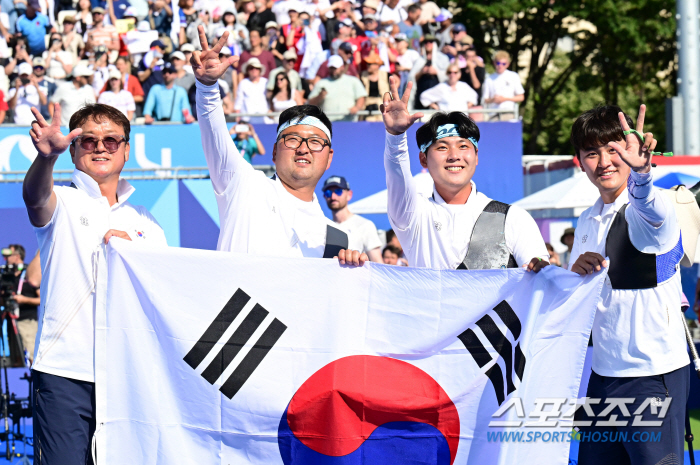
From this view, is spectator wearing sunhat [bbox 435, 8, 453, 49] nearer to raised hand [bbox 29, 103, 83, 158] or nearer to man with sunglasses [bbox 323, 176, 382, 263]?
man with sunglasses [bbox 323, 176, 382, 263]

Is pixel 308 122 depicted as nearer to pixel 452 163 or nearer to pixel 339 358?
pixel 452 163

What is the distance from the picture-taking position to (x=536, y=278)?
412 cm

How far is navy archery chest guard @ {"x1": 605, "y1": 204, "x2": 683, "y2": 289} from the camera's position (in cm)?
396

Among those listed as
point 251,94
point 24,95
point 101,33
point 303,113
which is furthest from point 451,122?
point 101,33

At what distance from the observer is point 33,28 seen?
1469 centimetres

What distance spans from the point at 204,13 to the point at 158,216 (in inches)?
175

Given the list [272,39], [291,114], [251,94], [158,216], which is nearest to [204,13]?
[272,39]

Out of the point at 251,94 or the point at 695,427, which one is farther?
the point at 251,94

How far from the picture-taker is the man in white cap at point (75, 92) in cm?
1288

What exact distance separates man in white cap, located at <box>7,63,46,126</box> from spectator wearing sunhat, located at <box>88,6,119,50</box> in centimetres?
124

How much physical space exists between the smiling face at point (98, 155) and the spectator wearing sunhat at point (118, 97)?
9111 mm

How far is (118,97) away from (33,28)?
2.93 meters

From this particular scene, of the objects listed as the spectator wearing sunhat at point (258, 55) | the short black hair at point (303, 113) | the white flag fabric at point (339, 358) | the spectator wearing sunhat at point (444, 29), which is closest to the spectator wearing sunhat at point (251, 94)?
the spectator wearing sunhat at point (258, 55)

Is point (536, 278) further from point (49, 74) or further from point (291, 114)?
point (49, 74)
